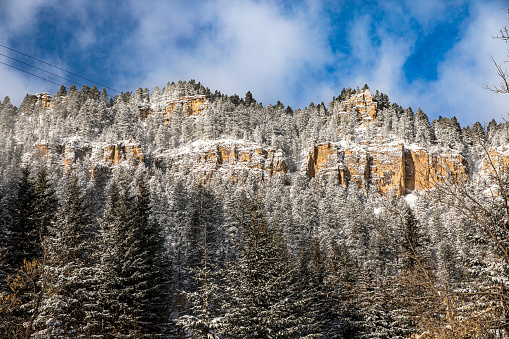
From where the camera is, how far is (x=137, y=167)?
10694 cm

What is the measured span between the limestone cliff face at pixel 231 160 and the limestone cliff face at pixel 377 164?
12256 millimetres

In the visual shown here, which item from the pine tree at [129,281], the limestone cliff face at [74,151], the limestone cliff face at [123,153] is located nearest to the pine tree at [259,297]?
the pine tree at [129,281]

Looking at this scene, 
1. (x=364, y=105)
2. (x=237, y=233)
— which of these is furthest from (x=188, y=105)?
(x=237, y=233)

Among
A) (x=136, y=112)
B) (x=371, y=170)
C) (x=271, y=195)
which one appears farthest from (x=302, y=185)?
(x=136, y=112)

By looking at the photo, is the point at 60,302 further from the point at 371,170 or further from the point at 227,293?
the point at 371,170

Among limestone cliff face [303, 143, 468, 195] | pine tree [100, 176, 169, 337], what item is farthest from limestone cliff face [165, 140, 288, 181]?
pine tree [100, 176, 169, 337]

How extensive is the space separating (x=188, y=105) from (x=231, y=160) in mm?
53069

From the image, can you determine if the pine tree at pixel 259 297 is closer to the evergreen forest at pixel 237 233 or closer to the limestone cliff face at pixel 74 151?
the evergreen forest at pixel 237 233

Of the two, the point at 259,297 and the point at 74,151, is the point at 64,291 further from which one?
the point at 74,151

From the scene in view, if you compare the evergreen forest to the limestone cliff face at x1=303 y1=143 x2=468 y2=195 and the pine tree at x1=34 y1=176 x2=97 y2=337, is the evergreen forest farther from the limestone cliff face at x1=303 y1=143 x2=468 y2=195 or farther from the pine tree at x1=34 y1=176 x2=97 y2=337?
the limestone cliff face at x1=303 y1=143 x2=468 y2=195

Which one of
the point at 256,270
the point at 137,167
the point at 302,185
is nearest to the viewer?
the point at 256,270

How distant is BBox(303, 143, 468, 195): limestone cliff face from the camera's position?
109 m

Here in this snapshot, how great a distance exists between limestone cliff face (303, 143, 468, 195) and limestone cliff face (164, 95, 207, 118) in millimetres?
62428

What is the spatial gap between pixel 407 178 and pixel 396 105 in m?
46.6
